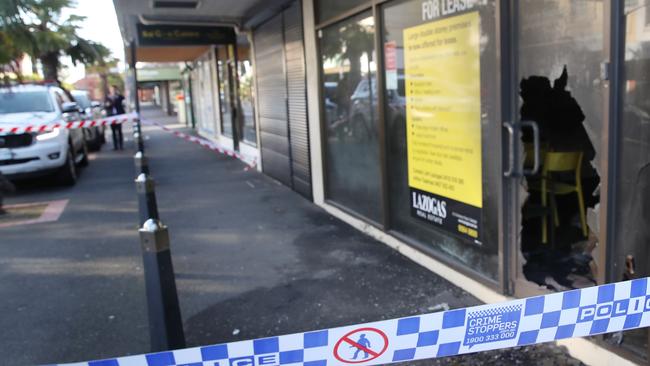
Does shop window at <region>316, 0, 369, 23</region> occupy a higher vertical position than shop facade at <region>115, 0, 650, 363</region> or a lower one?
→ higher

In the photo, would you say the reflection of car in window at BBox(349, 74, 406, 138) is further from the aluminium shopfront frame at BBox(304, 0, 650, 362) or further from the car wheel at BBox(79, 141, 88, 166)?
the car wheel at BBox(79, 141, 88, 166)

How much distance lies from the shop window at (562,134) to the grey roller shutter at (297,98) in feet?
11.4

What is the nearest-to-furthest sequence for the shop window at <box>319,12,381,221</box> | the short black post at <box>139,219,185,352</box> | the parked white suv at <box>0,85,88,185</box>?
the short black post at <box>139,219,185,352</box> < the shop window at <box>319,12,381,221</box> < the parked white suv at <box>0,85,88,185</box>

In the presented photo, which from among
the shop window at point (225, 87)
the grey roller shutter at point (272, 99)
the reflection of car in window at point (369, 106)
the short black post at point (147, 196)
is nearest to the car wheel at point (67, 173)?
the grey roller shutter at point (272, 99)

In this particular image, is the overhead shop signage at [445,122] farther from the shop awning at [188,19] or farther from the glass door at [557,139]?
the shop awning at [188,19]

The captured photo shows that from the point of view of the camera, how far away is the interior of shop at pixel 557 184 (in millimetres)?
4891

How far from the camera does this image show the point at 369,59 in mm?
5844

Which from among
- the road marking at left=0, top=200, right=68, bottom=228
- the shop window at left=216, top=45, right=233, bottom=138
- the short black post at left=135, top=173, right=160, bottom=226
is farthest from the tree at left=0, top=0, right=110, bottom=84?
the shop window at left=216, top=45, right=233, bottom=138

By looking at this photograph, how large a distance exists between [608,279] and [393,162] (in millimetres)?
2719

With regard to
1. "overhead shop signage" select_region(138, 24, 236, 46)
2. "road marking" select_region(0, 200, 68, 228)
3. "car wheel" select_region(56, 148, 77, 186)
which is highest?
"overhead shop signage" select_region(138, 24, 236, 46)

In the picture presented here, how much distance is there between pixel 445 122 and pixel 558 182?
63.3 inches

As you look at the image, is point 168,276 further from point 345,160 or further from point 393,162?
point 345,160

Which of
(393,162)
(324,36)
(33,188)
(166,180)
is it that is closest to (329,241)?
(393,162)

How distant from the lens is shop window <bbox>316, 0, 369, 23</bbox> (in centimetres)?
607
